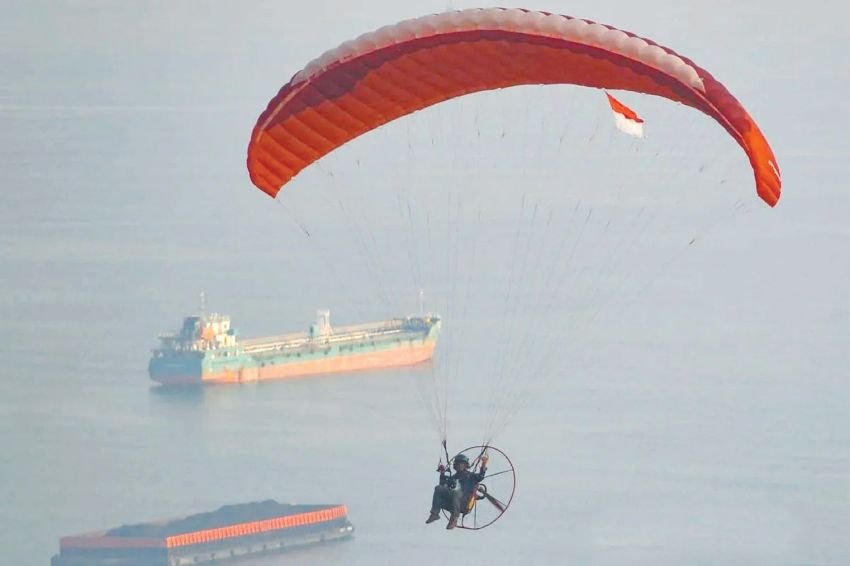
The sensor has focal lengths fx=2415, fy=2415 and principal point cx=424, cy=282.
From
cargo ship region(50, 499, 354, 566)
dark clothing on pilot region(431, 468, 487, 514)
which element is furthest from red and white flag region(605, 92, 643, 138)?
cargo ship region(50, 499, 354, 566)

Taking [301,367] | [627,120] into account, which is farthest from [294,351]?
[627,120]

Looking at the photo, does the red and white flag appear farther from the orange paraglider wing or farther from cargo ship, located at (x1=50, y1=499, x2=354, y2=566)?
cargo ship, located at (x1=50, y1=499, x2=354, y2=566)

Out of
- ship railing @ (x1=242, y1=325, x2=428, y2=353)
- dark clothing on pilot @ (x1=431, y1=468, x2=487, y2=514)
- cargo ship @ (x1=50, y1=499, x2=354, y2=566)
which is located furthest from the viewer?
ship railing @ (x1=242, y1=325, x2=428, y2=353)

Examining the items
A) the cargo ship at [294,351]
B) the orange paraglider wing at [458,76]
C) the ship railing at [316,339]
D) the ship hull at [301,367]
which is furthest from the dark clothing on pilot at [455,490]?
the ship railing at [316,339]

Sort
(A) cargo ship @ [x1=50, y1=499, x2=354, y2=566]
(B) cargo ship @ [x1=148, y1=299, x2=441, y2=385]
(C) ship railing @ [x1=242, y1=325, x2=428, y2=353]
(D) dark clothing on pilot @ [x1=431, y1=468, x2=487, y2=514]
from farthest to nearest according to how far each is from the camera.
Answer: (C) ship railing @ [x1=242, y1=325, x2=428, y2=353], (B) cargo ship @ [x1=148, y1=299, x2=441, y2=385], (A) cargo ship @ [x1=50, y1=499, x2=354, y2=566], (D) dark clothing on pilot @ [x1=431, y1=468, x2=487, y2=514]

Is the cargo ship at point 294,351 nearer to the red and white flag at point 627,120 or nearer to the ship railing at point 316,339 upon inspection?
the ship railing at point 316,339

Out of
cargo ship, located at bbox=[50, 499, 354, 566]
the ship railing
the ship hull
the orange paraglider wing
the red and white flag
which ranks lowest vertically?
the red and white flag

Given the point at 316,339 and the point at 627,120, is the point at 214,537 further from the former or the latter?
the point at 627,120

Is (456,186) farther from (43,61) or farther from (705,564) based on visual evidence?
(705,564)
